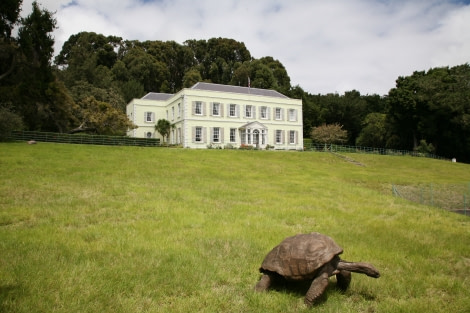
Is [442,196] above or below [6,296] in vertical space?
below

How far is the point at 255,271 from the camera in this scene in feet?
16.9

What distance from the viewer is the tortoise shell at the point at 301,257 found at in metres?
4.19

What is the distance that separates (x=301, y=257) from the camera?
4.27m

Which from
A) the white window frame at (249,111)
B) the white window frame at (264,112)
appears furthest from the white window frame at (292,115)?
the white window frame at (249,111)

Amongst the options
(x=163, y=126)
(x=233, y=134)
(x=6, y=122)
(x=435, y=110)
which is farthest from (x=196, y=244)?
(x=435, y=110)

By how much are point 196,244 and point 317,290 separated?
2.84 meters

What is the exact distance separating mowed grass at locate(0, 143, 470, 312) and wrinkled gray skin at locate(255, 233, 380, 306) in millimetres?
220

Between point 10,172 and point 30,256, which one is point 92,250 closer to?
point 30,256

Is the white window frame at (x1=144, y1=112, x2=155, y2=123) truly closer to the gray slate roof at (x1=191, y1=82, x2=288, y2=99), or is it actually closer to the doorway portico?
the gray slate roof at (x1=191, y1=82, x2=288, y2=99)

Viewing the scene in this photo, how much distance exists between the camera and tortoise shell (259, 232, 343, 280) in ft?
13.8

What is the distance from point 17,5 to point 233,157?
24855 mm

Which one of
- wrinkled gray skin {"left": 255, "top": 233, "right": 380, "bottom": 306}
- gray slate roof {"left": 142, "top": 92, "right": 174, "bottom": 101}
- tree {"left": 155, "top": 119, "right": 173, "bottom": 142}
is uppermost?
gray slate roof {"left": 142, "top": 92, "right": 174, "bottom": 101}

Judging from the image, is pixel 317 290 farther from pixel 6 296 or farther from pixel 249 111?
pixel 249 111

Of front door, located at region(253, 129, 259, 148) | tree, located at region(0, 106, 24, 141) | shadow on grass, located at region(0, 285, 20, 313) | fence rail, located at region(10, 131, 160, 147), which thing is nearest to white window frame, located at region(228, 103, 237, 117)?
front door, located at region(253, 129, 259, 148)
